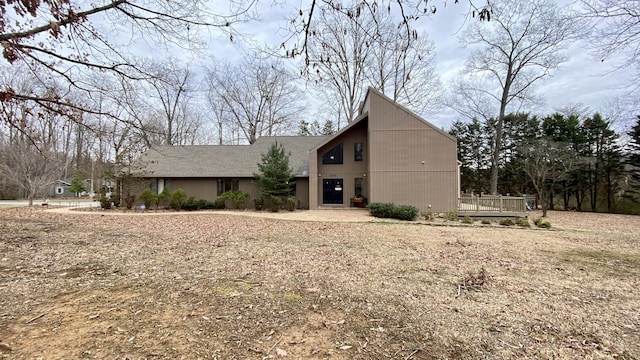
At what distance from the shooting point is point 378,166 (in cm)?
1669

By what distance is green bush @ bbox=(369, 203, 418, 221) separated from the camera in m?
14.0

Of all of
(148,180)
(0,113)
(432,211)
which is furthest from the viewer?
(148,180)

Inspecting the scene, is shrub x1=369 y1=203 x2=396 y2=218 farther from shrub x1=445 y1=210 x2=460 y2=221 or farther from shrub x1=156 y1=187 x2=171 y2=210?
shrub x1=156 y1=187 x2=171 y2=210

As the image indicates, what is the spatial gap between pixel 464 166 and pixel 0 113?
101 feet

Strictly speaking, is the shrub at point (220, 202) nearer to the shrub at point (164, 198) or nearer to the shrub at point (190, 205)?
the shrub at point (190, 205)

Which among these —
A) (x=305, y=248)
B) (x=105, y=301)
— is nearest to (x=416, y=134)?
(x=305, y=248)

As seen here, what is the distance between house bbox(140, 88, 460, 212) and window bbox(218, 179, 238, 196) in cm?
6

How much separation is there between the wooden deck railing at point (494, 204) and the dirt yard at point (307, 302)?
8.17 meters

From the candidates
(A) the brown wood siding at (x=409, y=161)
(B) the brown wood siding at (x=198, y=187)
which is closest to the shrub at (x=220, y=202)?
(B) the brown wood siding at (x=198, y=187)

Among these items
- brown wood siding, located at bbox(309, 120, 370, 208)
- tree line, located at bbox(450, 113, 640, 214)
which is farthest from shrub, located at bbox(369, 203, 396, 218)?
tree line, located at bbox(450, 113, 640, 214)

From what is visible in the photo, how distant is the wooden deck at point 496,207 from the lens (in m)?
14.9

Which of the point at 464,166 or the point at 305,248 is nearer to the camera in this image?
the point at 305,248

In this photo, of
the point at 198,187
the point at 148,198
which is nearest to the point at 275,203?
the point at 198,187

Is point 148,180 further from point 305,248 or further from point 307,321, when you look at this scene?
point 307,321
